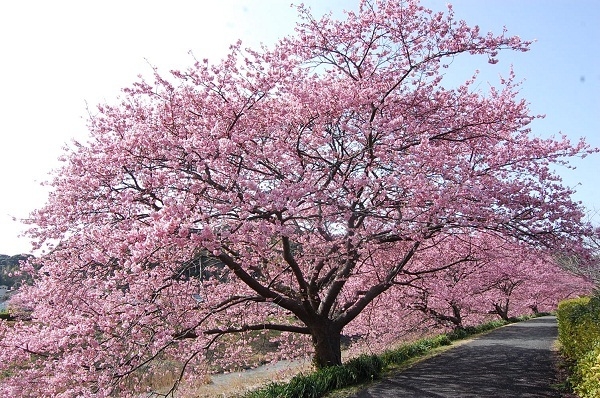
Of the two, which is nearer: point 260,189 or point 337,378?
point 260,189

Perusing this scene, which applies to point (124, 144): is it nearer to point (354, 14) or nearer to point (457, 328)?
point (354, 14)

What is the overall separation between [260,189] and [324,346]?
4.89 m

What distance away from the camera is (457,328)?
19078 mm

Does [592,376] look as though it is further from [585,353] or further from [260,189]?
[260,189]

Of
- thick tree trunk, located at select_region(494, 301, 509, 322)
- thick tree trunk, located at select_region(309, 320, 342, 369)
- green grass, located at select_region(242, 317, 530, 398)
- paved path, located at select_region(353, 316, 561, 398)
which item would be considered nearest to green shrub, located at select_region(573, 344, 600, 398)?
paved path, located at select_region(353, 316, 561, 398)

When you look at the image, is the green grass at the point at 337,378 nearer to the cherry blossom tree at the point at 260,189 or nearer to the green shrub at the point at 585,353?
the cherry blossom tree at the point at 260,189

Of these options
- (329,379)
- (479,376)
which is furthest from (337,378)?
(479,376)

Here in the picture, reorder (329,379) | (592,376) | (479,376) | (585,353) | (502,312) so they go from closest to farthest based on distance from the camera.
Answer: (592,376)
(585,353)
(329,379)
(479,376)
(502,312)

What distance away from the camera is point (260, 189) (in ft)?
21.7

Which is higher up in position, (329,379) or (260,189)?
(260,189)

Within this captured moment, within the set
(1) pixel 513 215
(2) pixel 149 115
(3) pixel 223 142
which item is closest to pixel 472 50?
(1) pixel 513 215

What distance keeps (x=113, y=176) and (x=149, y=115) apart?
1327mm

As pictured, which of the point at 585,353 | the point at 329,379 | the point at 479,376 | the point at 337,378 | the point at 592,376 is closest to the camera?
the point at 592,376

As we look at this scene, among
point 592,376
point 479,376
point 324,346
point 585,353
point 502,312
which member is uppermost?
point 502,312
